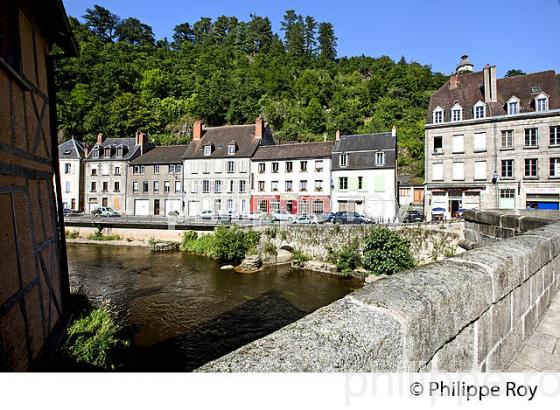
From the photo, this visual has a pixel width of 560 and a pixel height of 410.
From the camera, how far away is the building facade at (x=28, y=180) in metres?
4.23

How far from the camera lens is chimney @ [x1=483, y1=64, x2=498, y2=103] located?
23062 millimetres

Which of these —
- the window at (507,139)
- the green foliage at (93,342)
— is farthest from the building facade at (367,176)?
the green foliage at (93,342)

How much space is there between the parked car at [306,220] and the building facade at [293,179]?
4.13 m

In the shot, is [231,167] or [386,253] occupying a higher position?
[231,167]

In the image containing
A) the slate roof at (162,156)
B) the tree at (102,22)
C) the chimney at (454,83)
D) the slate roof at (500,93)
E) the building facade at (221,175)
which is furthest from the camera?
the building facade at (221,175)

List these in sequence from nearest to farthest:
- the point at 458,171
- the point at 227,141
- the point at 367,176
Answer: the point at 458,171 < the point at 367,176 < the point at 227,141

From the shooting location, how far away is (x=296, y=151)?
30.2 metres

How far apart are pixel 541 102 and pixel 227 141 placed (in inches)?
1002

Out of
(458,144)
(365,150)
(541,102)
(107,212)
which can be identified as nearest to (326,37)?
(365,150)

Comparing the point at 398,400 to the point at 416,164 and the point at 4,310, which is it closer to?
the point at 4,310

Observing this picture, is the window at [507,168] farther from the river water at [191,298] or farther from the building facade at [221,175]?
the building facade at [221,175]

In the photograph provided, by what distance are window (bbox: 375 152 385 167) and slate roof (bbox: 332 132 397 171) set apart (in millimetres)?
235

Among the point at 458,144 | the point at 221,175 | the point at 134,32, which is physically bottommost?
the point at 221,175

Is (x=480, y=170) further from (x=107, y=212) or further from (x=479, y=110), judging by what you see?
(x=107, y=212)
